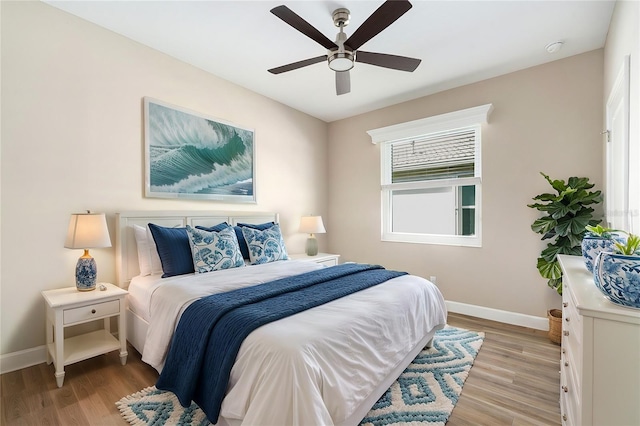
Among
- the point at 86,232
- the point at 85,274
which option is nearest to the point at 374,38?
the point at 86,232

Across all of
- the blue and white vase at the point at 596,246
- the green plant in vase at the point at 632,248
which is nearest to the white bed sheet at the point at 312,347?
the blue and white vase at the point at 596,246

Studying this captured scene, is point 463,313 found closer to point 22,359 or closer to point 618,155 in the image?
point 618,155

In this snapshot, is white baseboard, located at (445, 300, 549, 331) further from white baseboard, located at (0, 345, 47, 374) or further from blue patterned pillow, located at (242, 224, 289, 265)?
white baseboard, located at (0, 345, 47, 374)

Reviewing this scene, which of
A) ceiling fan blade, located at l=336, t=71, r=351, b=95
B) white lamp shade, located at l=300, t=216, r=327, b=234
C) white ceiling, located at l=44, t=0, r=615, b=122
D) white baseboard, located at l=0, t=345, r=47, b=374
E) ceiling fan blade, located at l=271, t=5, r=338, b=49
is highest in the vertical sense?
white ceiling, located at l=44, t=0, r=615, b=122

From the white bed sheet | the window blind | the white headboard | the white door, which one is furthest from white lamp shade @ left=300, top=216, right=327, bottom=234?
the white door

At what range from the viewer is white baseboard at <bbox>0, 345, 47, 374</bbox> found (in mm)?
2189

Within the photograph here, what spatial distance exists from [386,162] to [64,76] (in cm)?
365

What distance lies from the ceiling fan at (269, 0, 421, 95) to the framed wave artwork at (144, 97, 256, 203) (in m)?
1.30

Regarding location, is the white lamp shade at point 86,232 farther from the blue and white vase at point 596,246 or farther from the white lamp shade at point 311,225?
the blue and white vase at point 596,246

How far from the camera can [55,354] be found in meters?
2.10

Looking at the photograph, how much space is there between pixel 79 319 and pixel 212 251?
1031 mm

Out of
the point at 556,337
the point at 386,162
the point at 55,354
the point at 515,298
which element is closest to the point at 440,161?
the point at 386,162

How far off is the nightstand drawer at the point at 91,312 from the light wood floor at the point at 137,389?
1.40 ft

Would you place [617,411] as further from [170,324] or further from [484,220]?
[484,220]
